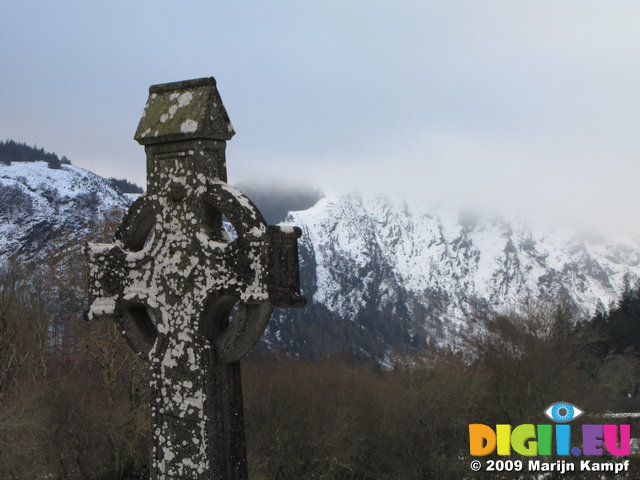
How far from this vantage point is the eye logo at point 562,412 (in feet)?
148

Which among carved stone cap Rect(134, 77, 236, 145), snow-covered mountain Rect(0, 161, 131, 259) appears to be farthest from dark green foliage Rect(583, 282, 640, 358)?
snow-covered mountain Rect(0, 161, 131, 259)

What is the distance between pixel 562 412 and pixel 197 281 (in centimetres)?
4353

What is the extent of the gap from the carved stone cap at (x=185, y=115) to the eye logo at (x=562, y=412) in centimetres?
4086

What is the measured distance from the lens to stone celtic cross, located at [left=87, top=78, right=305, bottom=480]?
6191mm

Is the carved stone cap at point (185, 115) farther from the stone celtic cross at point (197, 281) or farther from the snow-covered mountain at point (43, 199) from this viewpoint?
the snow-covered mountain at point (43, 199)

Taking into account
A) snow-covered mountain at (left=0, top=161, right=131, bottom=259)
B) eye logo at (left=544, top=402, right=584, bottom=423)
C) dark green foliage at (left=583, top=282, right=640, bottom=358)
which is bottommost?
eye logo at (left=544, top=402, right=584, bottom=423)

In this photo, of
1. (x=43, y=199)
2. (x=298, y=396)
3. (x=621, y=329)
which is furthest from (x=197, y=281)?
(x=43, y=199)

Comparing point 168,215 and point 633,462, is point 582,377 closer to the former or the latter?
point 633,462

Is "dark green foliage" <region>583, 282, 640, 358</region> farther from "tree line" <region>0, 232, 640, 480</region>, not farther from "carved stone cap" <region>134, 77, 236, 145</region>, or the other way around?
"carved stone cap" <region>134, 77, 236, 145</region>

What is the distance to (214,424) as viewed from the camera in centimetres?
631

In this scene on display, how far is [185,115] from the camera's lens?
6480mm

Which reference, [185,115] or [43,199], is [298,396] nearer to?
[185,115]

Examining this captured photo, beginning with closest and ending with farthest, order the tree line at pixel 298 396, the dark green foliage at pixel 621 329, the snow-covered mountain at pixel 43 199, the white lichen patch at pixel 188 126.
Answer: the white lichen patch at pixel 188 126, the tree line at pixel 298 396, the dark green foliage at pixel 621 329, the snow-covered mountain at pixel 43 199

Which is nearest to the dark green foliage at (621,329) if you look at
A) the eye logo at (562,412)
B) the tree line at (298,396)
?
the tree line at (298,396)
